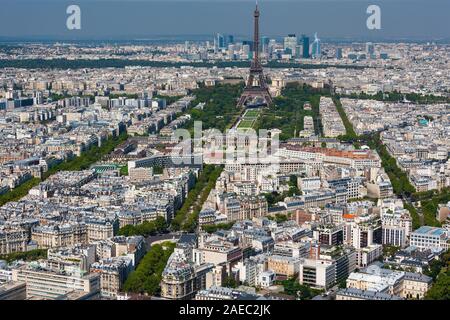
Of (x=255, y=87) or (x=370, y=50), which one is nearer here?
(x=255, y=87)

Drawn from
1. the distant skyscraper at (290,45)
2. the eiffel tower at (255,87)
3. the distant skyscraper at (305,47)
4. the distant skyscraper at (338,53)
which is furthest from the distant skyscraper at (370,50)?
the eiffel tower at (255,87)

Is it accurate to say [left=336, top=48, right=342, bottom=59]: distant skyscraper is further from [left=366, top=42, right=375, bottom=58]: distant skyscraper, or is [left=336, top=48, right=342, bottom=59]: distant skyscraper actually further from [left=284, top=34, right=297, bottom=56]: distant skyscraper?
[left=284, top=34, right=297, bottom=56]: distant skyscraper

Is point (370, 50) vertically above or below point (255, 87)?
above

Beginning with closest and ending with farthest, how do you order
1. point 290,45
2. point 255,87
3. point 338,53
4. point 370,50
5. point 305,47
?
point 255,87, point 370,50, point 338,53, point 305,47, point 290,45

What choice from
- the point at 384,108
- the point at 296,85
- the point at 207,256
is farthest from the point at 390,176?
the point at 296,85

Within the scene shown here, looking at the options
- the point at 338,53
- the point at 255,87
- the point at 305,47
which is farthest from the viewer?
the point at 305,47

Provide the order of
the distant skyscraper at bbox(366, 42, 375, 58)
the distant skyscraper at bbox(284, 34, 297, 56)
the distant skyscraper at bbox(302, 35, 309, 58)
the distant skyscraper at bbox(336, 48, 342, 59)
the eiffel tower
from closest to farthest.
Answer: the eiffel tower < the distant skyscraper at bbox(366, 42, 375, 58) < the distant skyscraper at bbox(336, 48, 342, 59) < the distant skyscraper at bbox(302, 35, 309, 58) < the distant skyscraper at bbox(284, 34, 297, 56)

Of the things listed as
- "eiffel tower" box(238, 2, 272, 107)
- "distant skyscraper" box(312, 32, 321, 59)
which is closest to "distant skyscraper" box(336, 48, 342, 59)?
"distant skyscraper" box(312, 32, 321, 59)

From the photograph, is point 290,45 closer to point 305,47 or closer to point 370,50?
point 305,47

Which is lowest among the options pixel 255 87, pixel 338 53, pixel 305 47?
pixel 255 87

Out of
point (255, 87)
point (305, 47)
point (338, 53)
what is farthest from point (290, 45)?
point (255, 87)

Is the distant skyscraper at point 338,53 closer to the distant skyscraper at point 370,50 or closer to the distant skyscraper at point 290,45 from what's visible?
the distant skyscraper at point 370,50
